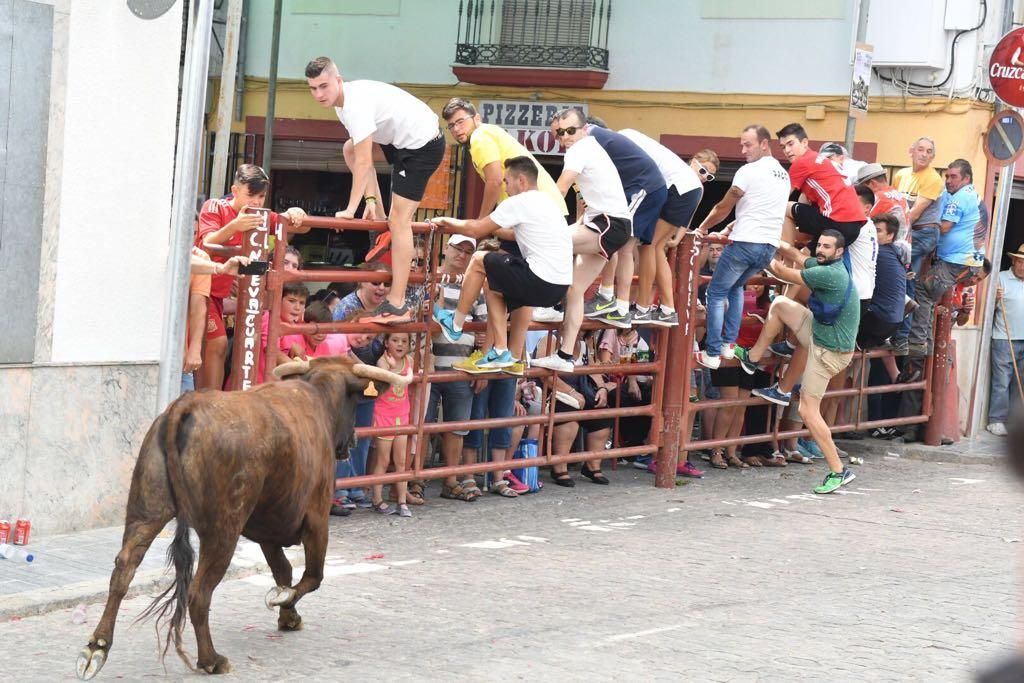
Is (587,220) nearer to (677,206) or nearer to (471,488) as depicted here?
(677,206)

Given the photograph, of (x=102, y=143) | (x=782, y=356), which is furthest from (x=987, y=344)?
(x=102, y=143)

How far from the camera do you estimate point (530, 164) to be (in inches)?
398

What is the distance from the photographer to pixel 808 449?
14.0 m

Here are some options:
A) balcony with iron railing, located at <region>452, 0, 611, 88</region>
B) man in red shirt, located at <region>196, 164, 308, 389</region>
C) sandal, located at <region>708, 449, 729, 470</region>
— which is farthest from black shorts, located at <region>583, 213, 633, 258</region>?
balcony with iron railing, located at <region>452, 0, 611, 88</region>

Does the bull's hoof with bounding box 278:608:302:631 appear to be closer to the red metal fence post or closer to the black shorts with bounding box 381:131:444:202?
the black shorts with bounding box 381:131:444:202

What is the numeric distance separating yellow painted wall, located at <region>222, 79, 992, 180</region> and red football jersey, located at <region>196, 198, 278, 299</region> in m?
10.6

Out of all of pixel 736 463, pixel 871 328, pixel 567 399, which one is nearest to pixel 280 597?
pixel 567 399

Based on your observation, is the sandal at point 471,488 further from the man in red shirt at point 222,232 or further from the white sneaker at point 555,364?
the man in red shirt at point 222,232

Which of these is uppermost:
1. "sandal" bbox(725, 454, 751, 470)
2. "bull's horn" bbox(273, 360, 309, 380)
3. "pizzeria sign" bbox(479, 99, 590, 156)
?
"pizzeria sign" bbox(479, 99, 590, 156)

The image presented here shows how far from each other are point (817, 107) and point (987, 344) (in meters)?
4.78

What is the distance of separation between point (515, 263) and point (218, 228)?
1991 millimetres

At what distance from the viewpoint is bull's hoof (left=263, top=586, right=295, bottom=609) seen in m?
6.84

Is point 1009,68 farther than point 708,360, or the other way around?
point 1009,68

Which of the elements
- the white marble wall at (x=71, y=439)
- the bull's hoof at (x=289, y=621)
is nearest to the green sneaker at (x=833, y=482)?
the white marble wall at (x=71, y=439)
